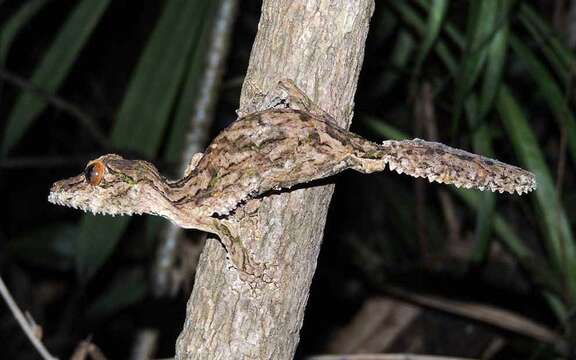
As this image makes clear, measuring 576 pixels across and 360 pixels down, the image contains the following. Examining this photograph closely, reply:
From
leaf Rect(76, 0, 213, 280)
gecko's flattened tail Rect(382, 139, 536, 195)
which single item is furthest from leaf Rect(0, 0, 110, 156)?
gecko's flattened tail Rect(382, 139, 536, 195)

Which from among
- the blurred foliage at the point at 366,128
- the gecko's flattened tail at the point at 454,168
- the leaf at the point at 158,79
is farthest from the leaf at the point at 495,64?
the leaf at the point at 158,79

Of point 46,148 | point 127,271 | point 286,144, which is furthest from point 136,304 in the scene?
point 286,144

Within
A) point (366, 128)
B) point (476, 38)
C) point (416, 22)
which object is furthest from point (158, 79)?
point (476, 38)

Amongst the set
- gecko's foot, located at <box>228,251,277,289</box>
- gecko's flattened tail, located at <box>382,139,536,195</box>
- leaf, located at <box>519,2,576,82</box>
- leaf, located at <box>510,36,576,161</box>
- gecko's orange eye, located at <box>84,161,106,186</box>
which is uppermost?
leaf, located at <box>519,2,576,82</box>

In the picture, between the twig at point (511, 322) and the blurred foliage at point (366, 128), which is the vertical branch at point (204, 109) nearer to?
the blurred foliage at point (366, 128)

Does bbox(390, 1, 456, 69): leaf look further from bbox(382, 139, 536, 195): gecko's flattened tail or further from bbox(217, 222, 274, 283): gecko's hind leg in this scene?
bbox(217, 222, 274, 283): gecko's hind leg

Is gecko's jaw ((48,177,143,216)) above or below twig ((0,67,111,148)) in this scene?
below

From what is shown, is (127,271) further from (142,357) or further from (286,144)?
(286,144)
